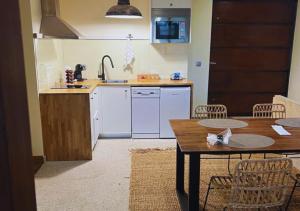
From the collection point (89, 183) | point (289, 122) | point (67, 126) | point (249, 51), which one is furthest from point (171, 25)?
point (89, 183)

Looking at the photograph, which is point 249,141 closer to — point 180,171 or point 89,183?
point 180,171

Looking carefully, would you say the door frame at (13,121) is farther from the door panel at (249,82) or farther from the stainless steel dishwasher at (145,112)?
the door panel at (249,82)

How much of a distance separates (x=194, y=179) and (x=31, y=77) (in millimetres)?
2415

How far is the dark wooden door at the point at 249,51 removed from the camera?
18.2ft

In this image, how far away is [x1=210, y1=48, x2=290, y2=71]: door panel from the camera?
5.70 metres

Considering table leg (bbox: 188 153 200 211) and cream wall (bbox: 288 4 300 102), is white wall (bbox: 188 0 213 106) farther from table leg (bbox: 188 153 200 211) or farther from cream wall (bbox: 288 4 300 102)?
table leg (bbox: 188 153 200 211)

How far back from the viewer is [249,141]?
2.23 m

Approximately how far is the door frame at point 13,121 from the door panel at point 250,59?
16.9ft

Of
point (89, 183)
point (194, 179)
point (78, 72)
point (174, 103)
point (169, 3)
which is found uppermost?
point (169, 3)

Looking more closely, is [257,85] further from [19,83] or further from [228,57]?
[19,83]

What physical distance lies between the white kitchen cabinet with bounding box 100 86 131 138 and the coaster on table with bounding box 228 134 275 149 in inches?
91.8

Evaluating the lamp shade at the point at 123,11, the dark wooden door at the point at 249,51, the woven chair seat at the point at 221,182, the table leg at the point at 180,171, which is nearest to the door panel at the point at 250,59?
the dark wooden door at the point at 249,51

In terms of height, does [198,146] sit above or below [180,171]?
above

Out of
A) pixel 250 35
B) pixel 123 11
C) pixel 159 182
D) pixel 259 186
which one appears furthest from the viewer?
pixel 250 35
